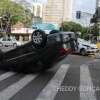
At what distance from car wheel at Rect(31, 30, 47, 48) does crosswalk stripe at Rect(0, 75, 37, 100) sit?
1.32 metres

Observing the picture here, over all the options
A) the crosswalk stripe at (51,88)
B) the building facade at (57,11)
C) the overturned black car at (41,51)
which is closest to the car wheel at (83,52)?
the overturned black car at (41,51)

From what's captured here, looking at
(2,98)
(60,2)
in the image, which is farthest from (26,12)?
(2,98)

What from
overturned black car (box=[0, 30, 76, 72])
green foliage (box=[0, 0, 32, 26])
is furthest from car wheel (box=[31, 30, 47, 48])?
green foliage (box=[0, 0, 32, 26])

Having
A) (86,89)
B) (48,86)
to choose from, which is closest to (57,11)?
(48,86)

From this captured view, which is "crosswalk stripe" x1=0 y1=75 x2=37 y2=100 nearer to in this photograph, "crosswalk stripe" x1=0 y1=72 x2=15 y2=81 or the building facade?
"crosswalk stripe" x1=0 y1=72 x2=15 y2=81

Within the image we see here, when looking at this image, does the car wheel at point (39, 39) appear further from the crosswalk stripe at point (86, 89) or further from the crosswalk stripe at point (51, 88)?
the crosswalk stripe at point (86, 89)

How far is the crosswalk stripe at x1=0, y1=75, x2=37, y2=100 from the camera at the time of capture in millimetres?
10170

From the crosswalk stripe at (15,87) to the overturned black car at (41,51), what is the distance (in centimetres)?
97

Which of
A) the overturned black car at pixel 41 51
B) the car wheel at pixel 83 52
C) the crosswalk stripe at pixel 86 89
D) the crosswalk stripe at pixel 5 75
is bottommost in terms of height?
the car wheel at pixel 83 52

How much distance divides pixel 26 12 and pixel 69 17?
48.1 meters

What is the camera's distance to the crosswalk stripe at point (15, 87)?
10.2 m

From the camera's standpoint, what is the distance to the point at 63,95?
1038 cm

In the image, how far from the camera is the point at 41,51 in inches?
606

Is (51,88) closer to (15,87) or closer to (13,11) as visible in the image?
(15,87)
